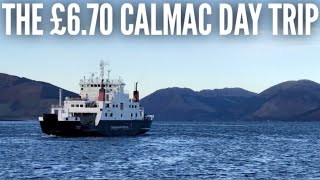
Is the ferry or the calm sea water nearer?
the calm sea water

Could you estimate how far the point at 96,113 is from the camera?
106500mm

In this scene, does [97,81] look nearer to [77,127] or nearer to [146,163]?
[77,127]

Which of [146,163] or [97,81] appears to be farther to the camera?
[97,81]

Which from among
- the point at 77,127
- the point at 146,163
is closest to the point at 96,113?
the point at 77,127

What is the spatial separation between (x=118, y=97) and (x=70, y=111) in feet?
27.0

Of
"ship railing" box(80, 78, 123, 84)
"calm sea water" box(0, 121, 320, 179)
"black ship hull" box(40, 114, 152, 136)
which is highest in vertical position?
"ship railing" box(80, 78, 123, 84)

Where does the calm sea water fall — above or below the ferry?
below

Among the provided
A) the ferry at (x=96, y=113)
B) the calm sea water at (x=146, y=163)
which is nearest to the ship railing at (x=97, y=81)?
the ferry at (x=96, y=113)

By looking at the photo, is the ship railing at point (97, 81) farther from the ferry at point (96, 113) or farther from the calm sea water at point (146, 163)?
the calm sea water at point (146, 163)

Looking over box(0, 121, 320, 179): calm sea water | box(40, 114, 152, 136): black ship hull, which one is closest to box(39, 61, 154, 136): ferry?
box(40, 114, 152, 136): black ship hull

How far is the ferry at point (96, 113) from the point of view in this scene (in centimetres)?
10481

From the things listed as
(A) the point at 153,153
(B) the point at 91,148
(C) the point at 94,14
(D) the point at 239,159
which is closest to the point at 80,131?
(B) the point at 91,148

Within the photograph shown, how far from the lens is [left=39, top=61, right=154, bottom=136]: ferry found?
105 meters

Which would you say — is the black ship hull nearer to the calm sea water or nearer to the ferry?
the ferry
